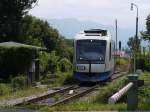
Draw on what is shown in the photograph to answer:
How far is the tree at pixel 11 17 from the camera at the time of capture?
56.3 metres

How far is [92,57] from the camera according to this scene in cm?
3822

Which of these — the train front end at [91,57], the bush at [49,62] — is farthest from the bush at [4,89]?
the bush at [49,62]

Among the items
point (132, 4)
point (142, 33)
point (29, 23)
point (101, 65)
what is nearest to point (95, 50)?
point (101, 65)

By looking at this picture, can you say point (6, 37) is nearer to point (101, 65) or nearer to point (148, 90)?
point (101, 65)

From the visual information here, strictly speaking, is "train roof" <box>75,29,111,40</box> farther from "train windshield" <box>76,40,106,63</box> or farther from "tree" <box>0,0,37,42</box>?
"tree" <box>0,0,37,42</box>

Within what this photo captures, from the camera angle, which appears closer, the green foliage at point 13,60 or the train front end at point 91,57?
the green foliage at point 13,60

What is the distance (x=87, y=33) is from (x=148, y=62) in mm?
24901

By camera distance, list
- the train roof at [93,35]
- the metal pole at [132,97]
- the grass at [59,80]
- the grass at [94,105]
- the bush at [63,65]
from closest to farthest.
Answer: the metal pole at [132,97] < the grass at [94,105] < the train roof at [93,35] < the grass at [59,80] < the bush at [63,65]

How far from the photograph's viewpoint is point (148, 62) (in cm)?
6359


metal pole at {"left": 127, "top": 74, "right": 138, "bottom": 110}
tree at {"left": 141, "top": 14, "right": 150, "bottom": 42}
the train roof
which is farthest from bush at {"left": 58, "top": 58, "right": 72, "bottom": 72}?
metal pole at {"left": 127, "top": 74, "right": 138, "bottom": 110}

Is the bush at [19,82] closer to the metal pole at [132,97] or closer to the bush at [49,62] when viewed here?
the bush at [49,62]

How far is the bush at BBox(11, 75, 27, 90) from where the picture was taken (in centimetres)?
3276

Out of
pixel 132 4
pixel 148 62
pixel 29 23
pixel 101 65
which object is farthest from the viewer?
pixel 132 4

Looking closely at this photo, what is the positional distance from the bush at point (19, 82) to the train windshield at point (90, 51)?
5315mm
